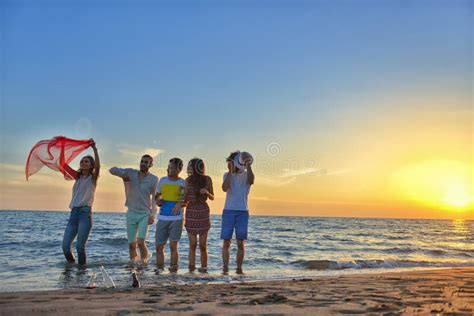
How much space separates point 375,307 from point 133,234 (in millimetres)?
5134

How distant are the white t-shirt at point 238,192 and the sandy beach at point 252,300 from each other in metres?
2.12

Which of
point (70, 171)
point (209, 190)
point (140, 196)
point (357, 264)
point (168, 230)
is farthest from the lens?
point (357, 264)

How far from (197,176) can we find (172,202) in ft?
2.14

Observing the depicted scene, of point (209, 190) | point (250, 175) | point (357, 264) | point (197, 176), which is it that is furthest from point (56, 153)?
point (357, 264)

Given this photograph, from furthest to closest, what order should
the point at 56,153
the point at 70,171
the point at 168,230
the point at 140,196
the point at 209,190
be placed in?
1. the point at 56,153
2. the point at 70,171
3. the point at 140,196
4. the point at 168,230
5. the point at 209,190

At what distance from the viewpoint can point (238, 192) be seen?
7.63 m

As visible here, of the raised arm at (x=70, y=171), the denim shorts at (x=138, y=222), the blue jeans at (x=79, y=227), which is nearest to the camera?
the blue jeans at (x=79, y=227)

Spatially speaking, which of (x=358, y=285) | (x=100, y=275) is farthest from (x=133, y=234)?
(x=358, y=285)

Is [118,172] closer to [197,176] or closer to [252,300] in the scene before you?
[197,176]

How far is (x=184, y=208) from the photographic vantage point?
7.93 m

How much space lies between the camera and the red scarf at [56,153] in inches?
323

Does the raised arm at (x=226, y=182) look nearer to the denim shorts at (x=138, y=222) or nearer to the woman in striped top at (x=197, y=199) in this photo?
the woman in striped top at (x=197, y=199)

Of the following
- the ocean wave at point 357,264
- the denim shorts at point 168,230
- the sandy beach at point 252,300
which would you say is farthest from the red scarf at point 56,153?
the ocean wave at point 357,264

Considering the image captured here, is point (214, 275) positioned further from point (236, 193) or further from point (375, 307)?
point (375, 307)
